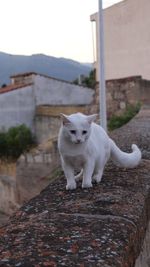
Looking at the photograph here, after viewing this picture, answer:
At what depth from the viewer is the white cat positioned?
2693 millimetres

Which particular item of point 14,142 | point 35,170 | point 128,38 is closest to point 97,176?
point 35,170

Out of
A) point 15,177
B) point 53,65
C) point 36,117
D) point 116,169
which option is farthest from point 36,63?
point 116,169

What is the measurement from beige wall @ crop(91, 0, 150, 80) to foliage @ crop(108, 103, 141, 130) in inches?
274

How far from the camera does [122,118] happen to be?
9.17 m

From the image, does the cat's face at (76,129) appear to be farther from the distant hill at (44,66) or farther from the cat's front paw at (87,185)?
the distant hill at (44,66)

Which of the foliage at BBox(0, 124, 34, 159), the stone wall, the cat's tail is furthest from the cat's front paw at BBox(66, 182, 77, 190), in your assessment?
the foliage at BBox(0, 124, 34, 159)

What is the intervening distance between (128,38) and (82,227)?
15.8 m

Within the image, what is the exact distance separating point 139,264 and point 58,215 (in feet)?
1.26

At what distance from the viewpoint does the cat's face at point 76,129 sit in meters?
2.66

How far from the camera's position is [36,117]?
1519cm

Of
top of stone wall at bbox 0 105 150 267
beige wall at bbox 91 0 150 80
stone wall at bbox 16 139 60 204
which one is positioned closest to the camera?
top of stone wall at bbox 0 105 150 267

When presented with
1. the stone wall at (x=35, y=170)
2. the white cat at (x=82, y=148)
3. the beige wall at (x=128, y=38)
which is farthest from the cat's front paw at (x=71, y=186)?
the beige wall at (x=128, y=38)

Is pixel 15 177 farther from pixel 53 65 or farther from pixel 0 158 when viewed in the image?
pixel 53 65

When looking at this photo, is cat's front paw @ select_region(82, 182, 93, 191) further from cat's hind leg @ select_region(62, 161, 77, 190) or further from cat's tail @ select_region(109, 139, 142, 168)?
cat's tail @ select_region(109, 139, 142, 168)
